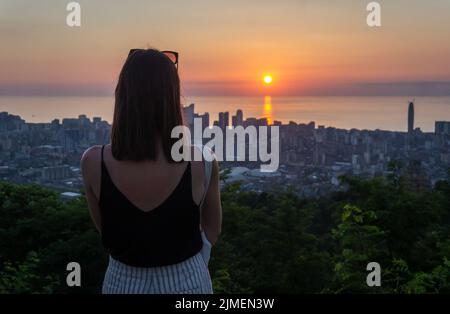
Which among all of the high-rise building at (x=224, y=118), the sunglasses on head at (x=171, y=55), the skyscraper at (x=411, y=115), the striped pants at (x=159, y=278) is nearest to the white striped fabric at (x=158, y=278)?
the striped pants at (x=159, y=278)

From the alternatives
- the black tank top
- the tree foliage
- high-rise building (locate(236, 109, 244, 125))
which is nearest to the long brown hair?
the black tank top

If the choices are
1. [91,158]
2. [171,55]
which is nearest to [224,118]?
[171,55]

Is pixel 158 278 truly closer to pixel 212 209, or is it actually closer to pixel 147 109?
pixel 212 209
